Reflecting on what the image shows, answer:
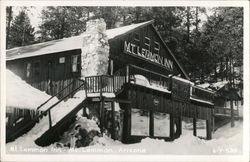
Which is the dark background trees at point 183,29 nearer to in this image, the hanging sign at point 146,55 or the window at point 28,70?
the window at point 28,70

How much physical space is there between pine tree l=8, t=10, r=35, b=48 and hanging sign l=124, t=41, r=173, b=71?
11.9 feet

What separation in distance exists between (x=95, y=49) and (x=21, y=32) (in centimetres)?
419

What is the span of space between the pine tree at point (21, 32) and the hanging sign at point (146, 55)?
3.62 m

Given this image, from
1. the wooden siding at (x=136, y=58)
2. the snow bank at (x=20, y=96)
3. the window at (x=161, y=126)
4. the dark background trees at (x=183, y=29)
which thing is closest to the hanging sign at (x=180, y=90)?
the wooden siding at (x=136, y=58)

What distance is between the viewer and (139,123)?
20.5 metres

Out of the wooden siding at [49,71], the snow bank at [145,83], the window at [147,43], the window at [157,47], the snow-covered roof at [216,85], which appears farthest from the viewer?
the snow-covered roof at [216,85]

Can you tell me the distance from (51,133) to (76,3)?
375cm

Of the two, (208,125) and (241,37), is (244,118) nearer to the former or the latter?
(241,37)

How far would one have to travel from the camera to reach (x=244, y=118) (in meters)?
11.1

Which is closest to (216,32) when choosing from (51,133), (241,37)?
(241,37)

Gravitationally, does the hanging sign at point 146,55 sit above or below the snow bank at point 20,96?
above

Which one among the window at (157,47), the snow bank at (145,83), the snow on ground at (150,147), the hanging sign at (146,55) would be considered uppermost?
the window at (157,47)

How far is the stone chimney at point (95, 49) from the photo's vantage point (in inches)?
512

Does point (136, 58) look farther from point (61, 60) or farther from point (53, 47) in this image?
point (53, 47)
